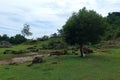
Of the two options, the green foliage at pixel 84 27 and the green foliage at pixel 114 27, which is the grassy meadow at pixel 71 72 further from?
the green foliage at pixel 114 27

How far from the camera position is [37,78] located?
82.6 feet

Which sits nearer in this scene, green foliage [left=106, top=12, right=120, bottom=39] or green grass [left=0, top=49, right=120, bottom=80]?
green grass [left=0, top=49, right=120, bottom=80]

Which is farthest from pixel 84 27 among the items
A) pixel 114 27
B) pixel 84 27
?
pixel 114 27

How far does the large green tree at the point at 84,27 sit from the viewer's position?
40.5 metres

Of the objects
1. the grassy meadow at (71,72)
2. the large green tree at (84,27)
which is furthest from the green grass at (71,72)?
the large green tree at (84,27)

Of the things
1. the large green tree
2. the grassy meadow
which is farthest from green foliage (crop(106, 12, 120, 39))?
the grassy meadow

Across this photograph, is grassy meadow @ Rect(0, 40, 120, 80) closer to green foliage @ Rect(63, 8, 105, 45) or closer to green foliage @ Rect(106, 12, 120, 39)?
green foliage @ Rect(63, 8, 105, 45)

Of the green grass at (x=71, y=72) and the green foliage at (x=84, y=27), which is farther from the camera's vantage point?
the green foliage at (x=84, y=27)

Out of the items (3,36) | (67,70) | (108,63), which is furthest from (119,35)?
(3,36)

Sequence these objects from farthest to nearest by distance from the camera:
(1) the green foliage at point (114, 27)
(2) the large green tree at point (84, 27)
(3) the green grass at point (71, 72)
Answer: (1) the green foliage at point (114, 27), (2) the large green tree at point (84, 27), (3) the green grass at point (71, 72)

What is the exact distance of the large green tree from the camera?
40.5 meters

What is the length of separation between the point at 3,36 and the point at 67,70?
275ft

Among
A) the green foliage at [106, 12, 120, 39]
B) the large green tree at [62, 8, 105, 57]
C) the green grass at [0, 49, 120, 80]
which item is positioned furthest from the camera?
the green foliage at [106, 12, 120, 39]

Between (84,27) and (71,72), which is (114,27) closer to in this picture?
(84,27)
